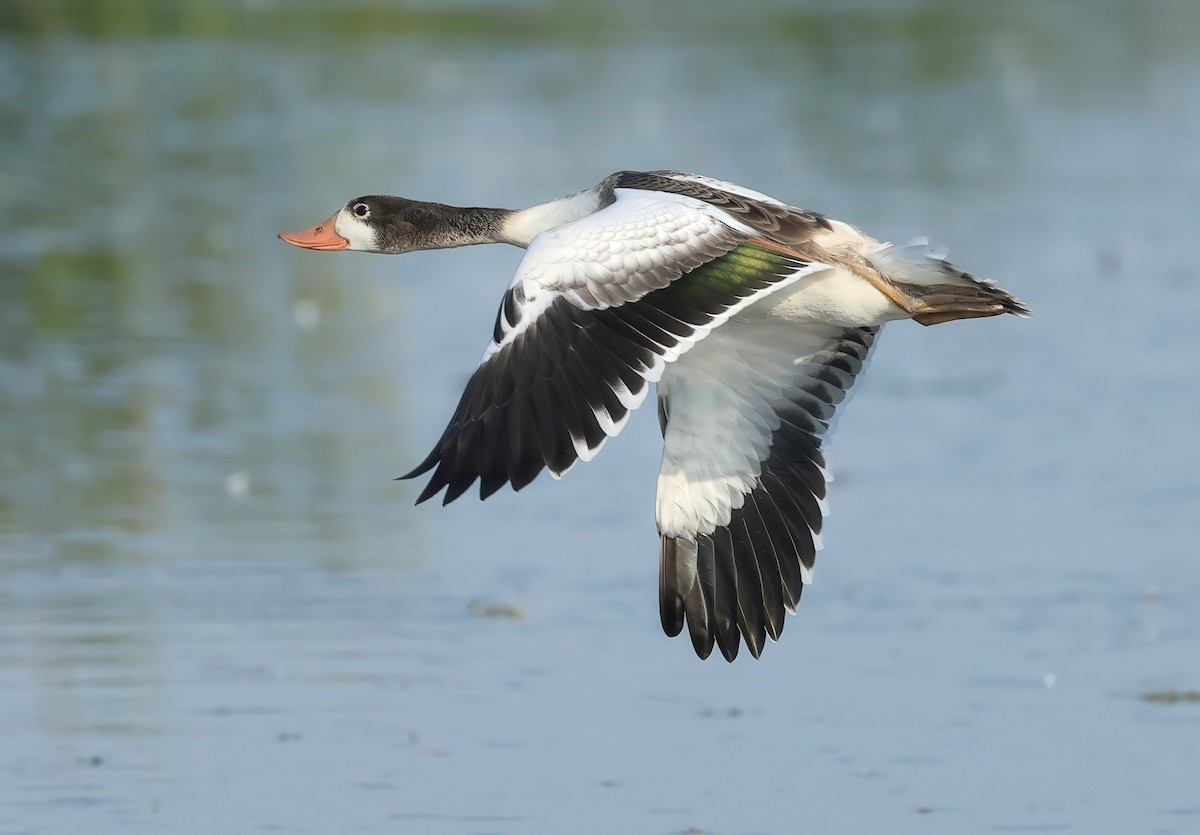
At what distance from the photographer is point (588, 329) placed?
20.8 feet

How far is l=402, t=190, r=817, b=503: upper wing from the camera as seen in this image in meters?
6.12

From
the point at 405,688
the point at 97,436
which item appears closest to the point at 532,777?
the point at 405,688

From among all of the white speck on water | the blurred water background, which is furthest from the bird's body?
the white speck on water

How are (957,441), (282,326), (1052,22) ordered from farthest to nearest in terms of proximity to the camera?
(1052,22) → (282,326) → (957,441)

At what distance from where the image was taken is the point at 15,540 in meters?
10.1

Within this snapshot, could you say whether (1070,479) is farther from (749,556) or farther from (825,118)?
(825,118)

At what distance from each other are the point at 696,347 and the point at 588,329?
1662mm

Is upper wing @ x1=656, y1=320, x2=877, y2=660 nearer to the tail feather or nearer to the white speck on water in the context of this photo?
the tail feather

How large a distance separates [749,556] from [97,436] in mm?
5233

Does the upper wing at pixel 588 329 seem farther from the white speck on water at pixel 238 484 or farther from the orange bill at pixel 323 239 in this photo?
the white speck on water at pixel 238 484

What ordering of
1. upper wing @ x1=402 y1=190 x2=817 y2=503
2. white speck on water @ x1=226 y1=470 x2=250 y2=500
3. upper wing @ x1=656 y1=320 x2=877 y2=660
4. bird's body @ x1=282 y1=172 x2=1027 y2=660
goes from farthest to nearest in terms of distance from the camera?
white speck on water @ x1=226 y1=470 x2=250 y2=500 < upper wing @ x1=656 y1=320 x2=877 y2=660 < bird's body @ x1=282 y1=172 x2=1027 y2=660 < upper wing @ x1=402 y1=190 x2=817 y2=503

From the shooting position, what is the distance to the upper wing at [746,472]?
25.6ft

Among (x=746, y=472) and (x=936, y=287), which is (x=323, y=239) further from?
(x=936, y=287)

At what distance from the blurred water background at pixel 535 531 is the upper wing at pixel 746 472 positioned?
1.64 ft
